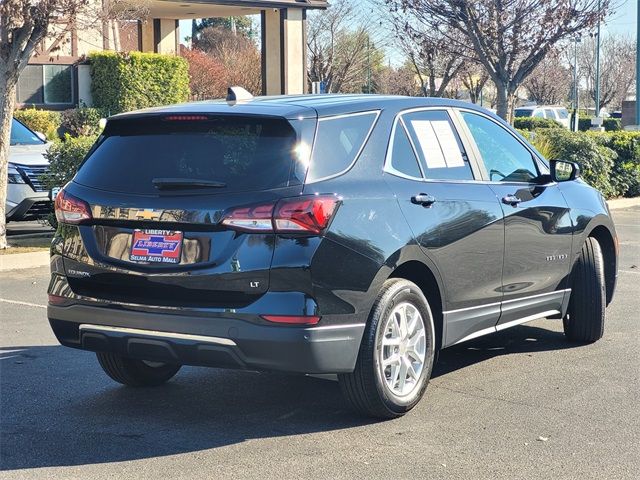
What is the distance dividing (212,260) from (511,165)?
8.76 ft

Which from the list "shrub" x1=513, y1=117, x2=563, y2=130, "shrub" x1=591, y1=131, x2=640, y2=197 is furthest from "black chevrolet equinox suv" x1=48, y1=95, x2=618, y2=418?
"shrub" x1=513, y1=117, x2=563, y2=130

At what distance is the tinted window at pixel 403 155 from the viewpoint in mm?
5898

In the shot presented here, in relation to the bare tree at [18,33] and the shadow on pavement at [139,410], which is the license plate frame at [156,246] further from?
the bare tree at [18,33]

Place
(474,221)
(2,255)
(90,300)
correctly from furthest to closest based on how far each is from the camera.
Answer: (2,255)
(474,221)
(90,300)

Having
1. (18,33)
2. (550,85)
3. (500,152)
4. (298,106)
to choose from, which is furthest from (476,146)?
(550,85)

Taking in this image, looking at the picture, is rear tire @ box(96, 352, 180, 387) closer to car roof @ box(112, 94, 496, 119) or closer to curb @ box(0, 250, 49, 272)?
car roof @ box(112, 94, 496, 119)

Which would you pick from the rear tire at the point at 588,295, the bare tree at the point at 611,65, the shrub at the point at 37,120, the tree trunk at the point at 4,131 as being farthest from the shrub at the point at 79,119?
the bare tree at the point at 611,65

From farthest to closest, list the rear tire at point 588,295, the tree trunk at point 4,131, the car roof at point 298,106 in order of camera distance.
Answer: the tree trunk at point 4,131 → the rear tire at point 588,295 → the car roof at point 298,106

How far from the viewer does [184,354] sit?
17.1 ft

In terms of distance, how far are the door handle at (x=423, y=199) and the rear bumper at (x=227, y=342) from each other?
0.88 m

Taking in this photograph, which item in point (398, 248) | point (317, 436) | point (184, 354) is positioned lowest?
point (317, 436)

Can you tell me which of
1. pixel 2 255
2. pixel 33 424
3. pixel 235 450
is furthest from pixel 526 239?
pixel 2 255

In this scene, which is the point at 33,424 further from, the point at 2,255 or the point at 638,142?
the point at 638,142

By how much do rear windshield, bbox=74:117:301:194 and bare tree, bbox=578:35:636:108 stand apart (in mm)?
61331
